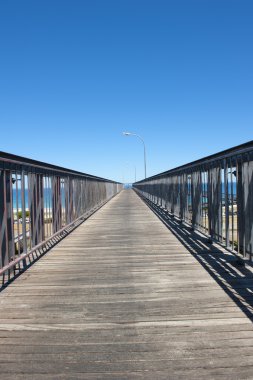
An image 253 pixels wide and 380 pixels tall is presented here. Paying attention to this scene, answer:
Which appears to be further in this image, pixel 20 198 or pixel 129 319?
pixel 20 198

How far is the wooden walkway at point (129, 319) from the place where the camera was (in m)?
2.70

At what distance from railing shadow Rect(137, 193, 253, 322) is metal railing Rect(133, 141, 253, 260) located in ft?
0.70

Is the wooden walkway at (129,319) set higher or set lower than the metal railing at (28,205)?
lower

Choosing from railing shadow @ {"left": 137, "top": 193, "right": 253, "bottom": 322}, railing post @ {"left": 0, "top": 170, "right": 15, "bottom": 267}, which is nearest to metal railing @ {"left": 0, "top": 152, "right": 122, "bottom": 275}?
railing post @ {"left": 0, "top": 170, "right": 15, "bottom": 267}

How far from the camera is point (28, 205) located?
634cm

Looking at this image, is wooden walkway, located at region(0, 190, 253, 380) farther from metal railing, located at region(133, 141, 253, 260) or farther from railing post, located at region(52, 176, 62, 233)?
railing post, located at region(52, 176, 62, 233)

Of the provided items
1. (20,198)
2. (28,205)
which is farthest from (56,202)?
(20,198)

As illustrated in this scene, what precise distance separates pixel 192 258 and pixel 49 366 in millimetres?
4029

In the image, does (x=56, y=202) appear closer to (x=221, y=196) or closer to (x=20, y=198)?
(x=20, y=198)

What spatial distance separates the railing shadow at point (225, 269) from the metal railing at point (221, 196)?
0.70 ft

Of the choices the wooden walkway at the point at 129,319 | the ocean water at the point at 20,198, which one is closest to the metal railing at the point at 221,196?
the wooden walkway at the point at 129,319

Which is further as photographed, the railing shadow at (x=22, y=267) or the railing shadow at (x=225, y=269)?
the railing shadow at (x=22, y=267)

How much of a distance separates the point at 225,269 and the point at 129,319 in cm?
238

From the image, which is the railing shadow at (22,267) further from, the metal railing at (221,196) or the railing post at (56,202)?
the metal railing at (221,196)
